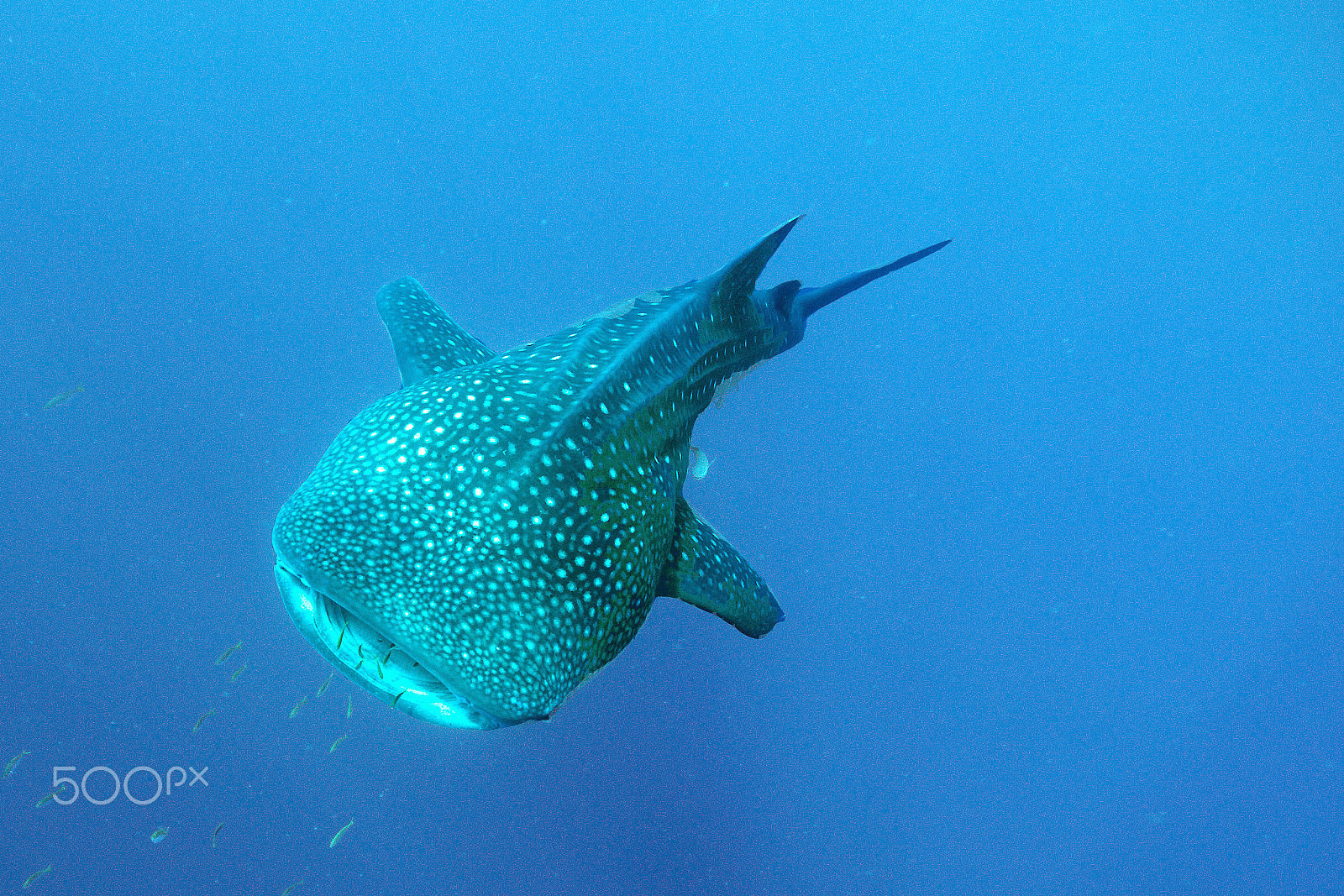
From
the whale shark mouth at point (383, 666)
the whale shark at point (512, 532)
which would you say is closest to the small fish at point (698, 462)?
the whale shark at point (512, 532)

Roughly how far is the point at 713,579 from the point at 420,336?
6.33 feet

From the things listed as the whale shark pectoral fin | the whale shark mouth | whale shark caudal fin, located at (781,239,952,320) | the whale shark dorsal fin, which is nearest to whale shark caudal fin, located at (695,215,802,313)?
whale shark caudal fin, located at (781,239,952,320)

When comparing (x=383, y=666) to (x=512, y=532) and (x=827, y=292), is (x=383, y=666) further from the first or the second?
(x=827, y=292)

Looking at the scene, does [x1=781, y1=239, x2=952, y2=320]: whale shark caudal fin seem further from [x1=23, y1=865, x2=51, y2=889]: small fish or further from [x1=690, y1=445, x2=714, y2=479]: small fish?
[x1=23, y1=865, x2=51, y2=889]: small fish

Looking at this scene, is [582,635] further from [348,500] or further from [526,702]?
[348,500]

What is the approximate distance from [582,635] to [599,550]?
11.2 inches

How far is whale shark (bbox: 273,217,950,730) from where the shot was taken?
6.54 feet

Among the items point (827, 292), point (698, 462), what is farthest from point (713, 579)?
point (827, 292)

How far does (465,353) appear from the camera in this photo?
3676mm

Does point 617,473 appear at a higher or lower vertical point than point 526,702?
higher

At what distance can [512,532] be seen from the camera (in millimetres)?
2191

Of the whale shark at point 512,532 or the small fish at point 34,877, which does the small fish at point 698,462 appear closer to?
the whale shark at point 512,532

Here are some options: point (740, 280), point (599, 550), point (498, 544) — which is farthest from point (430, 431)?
point (740, 280)

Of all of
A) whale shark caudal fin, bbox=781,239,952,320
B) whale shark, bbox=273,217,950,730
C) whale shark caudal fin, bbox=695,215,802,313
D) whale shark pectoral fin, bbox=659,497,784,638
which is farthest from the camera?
whale shark caudal fin, bbox=781,239,952,320
